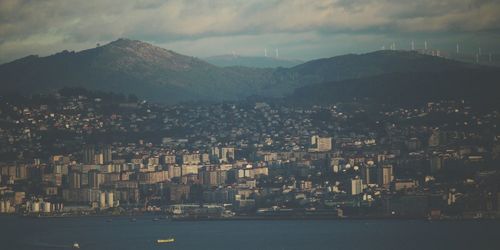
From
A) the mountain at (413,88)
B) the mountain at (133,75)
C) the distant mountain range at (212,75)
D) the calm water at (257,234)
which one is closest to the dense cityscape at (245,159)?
the mountain at (413,88)

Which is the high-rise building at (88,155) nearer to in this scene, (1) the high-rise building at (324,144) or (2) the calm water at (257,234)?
(1) the high-rise building at (324,144)

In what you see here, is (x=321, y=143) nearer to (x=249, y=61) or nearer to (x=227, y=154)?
(x=227, y=154)

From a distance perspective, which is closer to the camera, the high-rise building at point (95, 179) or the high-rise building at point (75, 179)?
the high-rise building at point (75, 179)

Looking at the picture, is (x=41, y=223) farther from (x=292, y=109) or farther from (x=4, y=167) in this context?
(x=292, y=109)

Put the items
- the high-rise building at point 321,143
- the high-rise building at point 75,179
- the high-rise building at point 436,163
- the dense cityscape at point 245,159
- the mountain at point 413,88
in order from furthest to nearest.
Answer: the mountain at point 413,88, the high-rise building at point 321,143, the high-rise building at point 75,179, the high-rise building at point 436,163, the dense cityscape at point 245,159

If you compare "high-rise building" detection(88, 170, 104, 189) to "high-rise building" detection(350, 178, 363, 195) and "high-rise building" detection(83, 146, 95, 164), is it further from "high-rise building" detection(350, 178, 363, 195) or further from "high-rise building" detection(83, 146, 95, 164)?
"high-rise building" detection(350, 178, 363, 195)

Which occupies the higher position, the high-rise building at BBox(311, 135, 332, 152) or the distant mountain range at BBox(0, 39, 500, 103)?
the distant mountain range at BBox(0, 39, 500, 103)

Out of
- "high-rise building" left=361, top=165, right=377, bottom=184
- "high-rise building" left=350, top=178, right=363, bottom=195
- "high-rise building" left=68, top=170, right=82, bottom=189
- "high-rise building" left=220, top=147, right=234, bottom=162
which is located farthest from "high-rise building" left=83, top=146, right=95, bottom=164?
"high-rise building" left=350, top=178, right=363, bottom=195
